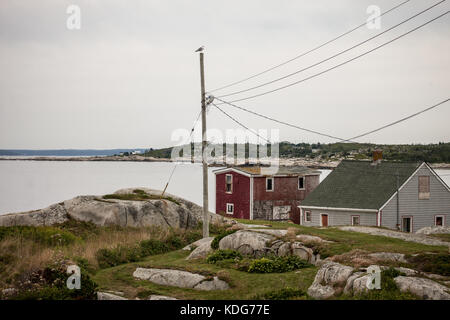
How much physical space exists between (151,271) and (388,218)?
28.9 meters

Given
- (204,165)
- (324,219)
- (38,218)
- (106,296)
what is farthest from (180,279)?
(324,219)

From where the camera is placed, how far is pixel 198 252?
22422 mm

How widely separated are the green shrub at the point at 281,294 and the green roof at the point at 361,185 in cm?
2898

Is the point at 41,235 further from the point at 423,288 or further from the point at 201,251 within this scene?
the point at 423,288

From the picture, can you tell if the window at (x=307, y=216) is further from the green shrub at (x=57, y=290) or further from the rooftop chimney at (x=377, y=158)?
the green shrub at (x=57, y=290)

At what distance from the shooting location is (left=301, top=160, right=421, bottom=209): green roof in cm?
4244

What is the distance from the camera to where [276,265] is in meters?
18.3

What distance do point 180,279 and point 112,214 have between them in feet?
41.5

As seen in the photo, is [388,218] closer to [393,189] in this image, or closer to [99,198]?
[393,189]

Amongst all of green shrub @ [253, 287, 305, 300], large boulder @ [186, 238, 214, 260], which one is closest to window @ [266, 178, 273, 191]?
large boulder @ [186, 238, 214, 260]

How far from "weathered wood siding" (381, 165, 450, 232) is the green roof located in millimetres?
762

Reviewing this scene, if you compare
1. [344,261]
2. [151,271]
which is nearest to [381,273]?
[344,261]

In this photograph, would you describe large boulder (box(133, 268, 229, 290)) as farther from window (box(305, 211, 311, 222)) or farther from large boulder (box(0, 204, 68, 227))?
window (box(305, 211, 311, 222))

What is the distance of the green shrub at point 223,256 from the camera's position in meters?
20.2
